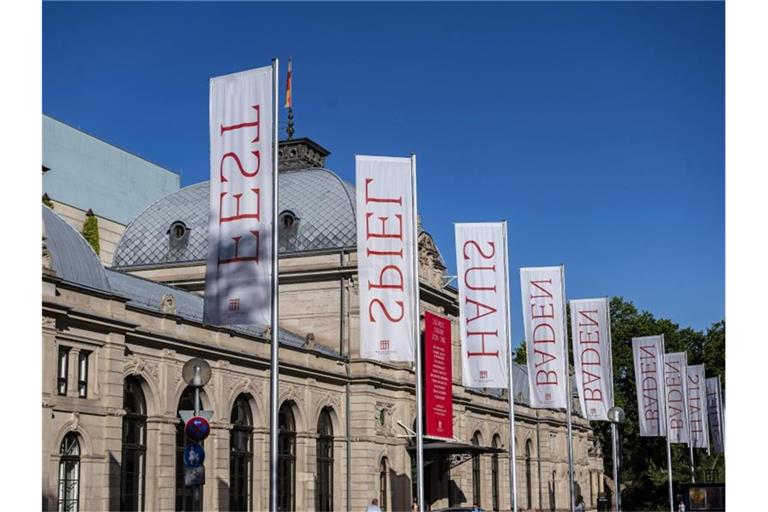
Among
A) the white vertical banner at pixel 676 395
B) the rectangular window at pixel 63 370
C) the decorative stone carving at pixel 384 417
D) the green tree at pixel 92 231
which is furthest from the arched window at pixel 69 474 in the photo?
the green tree at pixel 92 231

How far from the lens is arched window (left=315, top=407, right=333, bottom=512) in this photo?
2137 inches

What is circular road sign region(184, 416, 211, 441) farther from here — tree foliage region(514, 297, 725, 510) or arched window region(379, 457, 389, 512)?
tree foliage region(514, 297, 725, 510)

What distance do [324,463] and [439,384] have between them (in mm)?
8805

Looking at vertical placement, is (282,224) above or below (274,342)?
above

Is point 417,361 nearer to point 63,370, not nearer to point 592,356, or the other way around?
point 63,370

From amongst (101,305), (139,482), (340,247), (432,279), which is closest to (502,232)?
(101,305)

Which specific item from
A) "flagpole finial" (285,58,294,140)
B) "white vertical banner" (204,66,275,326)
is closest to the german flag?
"flagpole finial" (285,58,294,140)

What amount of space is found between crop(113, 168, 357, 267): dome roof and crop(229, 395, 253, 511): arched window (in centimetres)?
1288

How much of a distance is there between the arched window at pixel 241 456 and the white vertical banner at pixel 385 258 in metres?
18.4

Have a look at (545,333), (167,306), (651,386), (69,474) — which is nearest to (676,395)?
(651,386)

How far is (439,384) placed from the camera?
163ft

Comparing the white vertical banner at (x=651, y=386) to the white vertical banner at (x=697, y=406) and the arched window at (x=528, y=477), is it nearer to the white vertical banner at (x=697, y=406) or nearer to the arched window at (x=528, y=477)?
the white vertical banner at (x=697, y=406)

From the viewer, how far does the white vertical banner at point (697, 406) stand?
65312 millimetres
